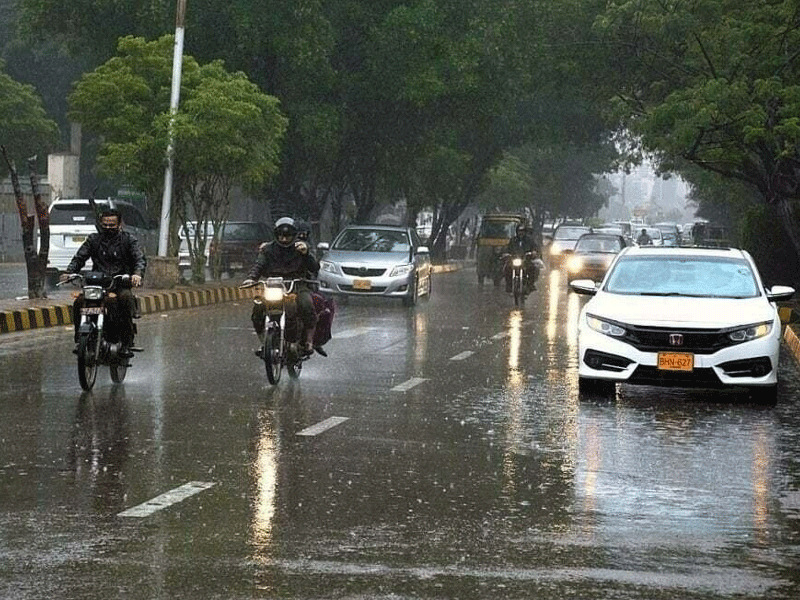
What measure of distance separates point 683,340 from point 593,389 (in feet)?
3.40

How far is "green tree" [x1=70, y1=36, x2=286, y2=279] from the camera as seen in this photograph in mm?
34031

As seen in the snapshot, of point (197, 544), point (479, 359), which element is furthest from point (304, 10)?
point (197, 544)

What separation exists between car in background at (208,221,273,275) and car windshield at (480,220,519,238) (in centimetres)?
761

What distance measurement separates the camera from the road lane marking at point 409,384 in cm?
1569

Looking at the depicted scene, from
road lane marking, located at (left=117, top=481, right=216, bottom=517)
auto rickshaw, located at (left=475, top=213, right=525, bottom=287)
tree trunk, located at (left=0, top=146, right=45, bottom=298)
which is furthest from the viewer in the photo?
auto rickshaw, located at (left=475, top=213, right=525, bottom=287)

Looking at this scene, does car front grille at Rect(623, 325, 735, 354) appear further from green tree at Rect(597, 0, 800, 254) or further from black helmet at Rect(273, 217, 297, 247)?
green tree at Rect(597, 0, 800, 254)

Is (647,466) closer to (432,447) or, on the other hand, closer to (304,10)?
(432,447)

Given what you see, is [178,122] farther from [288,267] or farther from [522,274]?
[288,267]

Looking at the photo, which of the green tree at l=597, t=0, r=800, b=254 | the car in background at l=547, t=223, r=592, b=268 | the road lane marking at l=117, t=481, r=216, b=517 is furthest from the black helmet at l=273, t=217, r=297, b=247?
the car in background at l=547, t=223, r=592, b=268

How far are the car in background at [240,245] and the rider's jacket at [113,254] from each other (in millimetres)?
27145

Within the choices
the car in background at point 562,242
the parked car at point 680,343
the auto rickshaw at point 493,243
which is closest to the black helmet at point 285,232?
the parked car at point 680,343

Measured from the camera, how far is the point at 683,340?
48.2 ft

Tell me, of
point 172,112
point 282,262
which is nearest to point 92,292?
point 282,262

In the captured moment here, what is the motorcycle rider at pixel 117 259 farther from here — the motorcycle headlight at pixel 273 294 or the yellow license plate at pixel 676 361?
the yellow license plate at pixel 676 361
